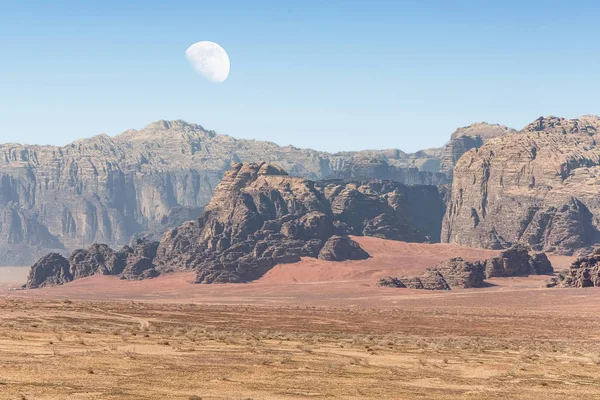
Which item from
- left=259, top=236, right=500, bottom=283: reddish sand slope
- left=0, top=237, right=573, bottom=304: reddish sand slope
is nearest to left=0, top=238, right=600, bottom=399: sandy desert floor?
left=0, top=237, right=573, bottom=304: reddish sand slope

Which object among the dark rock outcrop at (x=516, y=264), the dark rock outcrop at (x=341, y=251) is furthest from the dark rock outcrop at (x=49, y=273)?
the dark rock outcrop at (x=516, y=264)

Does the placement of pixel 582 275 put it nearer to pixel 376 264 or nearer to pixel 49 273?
pixel 376 264

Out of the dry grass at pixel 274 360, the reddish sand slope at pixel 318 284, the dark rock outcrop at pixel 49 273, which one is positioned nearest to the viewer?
the dry grass at pixel 274 360

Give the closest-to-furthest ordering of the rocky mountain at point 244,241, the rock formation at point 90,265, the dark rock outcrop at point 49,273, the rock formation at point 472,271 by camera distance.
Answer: the rock formation at point 472,271
the rocky mountain at point 244,241
the rock formation at point 90,265
the dark rock outcrop at point 49,273

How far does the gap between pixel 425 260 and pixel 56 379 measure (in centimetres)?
13878

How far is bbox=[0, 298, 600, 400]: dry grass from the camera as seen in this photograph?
31284mm

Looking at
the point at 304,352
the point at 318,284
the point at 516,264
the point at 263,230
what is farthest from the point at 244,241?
the point at 304,352

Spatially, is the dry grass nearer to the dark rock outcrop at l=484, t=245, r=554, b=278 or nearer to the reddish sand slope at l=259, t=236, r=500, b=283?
the dark rock outcrop at l=484, t=245, r=554, b=278

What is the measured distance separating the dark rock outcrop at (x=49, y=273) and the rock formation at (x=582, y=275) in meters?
96.9

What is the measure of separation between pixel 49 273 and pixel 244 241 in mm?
41498

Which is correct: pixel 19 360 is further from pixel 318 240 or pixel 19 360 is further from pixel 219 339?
pixel 318 240

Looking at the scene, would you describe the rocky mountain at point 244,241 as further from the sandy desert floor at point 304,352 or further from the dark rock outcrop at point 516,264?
the sandy desert floor at point 304,352

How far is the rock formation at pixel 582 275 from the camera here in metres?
122

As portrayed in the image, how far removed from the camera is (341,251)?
163500mm
